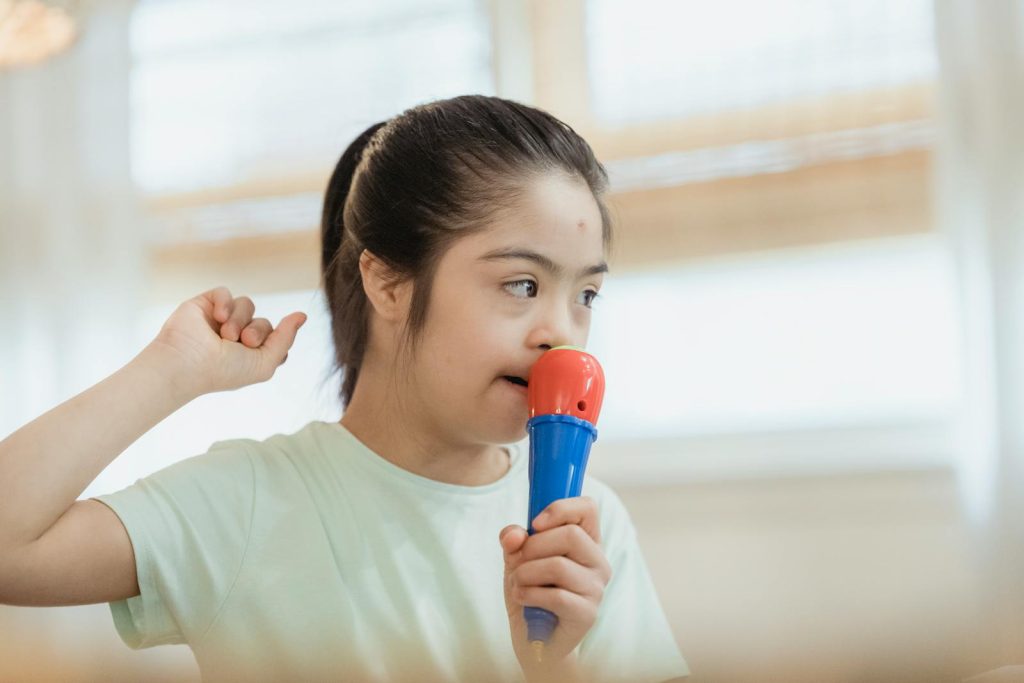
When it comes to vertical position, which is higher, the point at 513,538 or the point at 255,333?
the point at 255,333

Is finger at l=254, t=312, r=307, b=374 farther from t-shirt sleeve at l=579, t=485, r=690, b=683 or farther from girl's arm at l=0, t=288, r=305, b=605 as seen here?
t-shirt sleeve at l=579, t=485, r=690, b=683

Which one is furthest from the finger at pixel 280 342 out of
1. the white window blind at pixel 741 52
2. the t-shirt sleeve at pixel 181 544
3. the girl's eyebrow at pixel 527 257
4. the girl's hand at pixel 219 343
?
the white window blind at pixel 741 52

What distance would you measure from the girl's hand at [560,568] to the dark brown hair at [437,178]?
24 centimetres

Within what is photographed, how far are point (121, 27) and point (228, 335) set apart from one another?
1.20 m

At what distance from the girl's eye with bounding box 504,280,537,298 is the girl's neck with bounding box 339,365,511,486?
14 centimetres

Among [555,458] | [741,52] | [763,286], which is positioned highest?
[741,52]

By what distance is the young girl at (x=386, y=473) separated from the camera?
0.74 meters

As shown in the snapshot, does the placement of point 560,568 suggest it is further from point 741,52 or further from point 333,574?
point 741,52

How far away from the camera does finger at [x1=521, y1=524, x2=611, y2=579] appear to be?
2.13ft

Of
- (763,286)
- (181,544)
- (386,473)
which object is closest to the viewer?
(181,544)

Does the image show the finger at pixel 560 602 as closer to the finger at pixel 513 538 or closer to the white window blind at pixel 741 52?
the finger at pixel 513 538

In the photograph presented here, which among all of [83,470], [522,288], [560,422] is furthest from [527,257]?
[83,470]

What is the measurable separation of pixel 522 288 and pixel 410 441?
→ 180 mm

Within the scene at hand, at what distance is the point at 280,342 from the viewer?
35.0 inches
